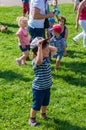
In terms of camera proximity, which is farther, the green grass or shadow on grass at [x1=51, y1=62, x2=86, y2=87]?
shadow on grass at [x1=51, y1=62, x2=86, y2=87]

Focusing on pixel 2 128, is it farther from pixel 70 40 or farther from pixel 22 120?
pixel 70 40

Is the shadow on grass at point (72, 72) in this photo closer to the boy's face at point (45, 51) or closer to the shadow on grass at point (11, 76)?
the shadow on grass at point (11, 76)

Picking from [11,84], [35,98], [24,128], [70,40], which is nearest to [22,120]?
[24,128]

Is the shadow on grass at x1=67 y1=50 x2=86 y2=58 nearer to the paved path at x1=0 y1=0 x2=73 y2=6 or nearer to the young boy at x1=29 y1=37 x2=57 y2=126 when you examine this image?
the young boy at x1=29 y1=37 x2=57 y2=126

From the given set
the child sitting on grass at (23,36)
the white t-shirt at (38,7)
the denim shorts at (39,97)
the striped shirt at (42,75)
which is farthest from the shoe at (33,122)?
the child sitting on grass at (23,36)

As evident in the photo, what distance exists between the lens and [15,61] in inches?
401

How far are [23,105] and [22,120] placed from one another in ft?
1.98

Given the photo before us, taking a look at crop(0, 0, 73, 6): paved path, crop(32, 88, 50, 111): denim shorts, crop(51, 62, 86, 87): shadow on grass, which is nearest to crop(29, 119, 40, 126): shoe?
crop(32, 88, 50, 111): denim shorts

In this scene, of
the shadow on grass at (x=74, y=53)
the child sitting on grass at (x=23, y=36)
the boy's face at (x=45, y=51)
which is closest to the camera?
the boy's face at (x=45, y=51)

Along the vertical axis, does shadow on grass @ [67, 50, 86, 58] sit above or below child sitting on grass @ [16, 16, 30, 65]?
below

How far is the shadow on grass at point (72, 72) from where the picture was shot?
869 cm

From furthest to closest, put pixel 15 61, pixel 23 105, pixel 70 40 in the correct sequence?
pixel 70 40 < pixel 15 61 < pixel 23 105

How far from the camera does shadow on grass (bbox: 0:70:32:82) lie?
883 cm

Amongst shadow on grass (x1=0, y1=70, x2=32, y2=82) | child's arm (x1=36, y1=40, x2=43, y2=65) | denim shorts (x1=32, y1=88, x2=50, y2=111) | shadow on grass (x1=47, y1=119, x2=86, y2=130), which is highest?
child's arm (x1=36, y1=40, x2=43, y2=65)
